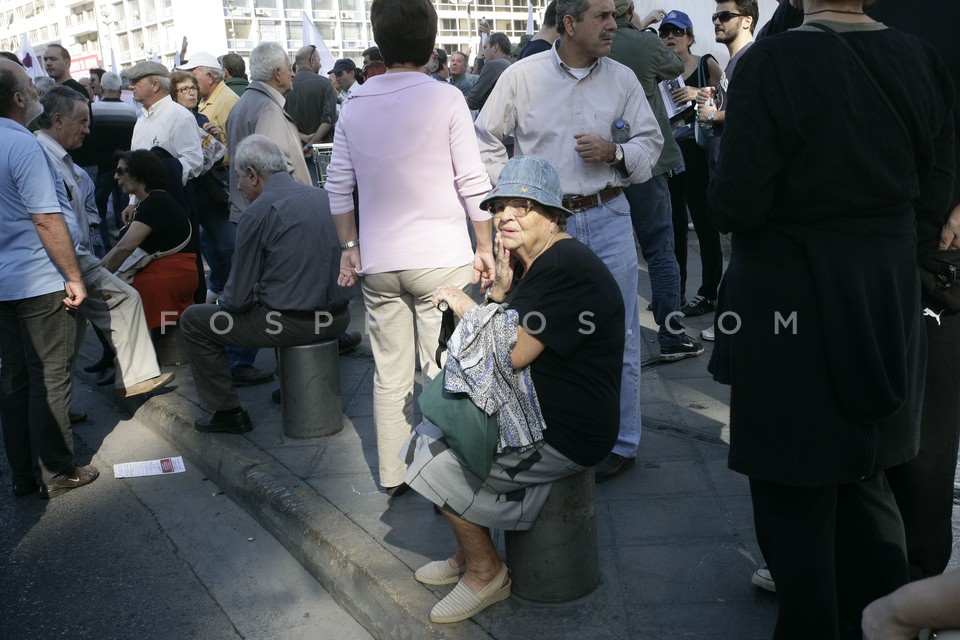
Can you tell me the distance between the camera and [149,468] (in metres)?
5.35

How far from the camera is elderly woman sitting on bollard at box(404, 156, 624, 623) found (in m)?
3.10

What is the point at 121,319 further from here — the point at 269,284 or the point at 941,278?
the point at 941,278

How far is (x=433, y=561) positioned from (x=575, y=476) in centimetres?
76

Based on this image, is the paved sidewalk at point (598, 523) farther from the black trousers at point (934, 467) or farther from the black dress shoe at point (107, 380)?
the black dress shoe at point (107, 380)

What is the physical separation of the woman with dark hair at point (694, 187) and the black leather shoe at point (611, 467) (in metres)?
2.81

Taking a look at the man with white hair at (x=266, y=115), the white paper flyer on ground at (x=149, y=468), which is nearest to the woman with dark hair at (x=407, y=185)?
the white paper flyer on ground at (x=149, y=468)

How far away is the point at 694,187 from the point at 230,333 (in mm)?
3671

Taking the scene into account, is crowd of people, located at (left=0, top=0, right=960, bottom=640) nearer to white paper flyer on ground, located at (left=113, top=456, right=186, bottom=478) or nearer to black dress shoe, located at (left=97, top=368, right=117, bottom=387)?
black dress shoe, located at (left=97, top=368, right=117, bottom=387)

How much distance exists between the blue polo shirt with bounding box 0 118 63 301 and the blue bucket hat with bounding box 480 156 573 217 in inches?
100.0

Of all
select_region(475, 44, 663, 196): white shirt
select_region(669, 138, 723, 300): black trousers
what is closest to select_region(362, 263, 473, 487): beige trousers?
select_region(475, 44, 663, 196): white shirt

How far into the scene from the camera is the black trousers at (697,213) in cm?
688

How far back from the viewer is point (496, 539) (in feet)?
12.6

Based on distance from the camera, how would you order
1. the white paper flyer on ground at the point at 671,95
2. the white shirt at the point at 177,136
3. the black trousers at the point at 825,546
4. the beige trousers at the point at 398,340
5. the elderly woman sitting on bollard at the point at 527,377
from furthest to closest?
the white shirt at the point at 177,136 < the white paper flyer on ground at the point at 671,95 < the beige trousers at the point at 398,340 < the elderly woman sitting on bollard at the point at 527,377 < the black trousers at the point at 825,546

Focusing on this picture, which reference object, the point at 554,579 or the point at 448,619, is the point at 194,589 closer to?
the point at 448,619
